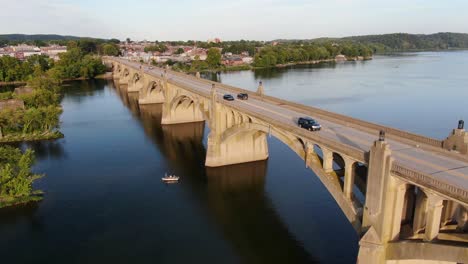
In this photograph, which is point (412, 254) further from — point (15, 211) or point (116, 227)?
point (15, 211)

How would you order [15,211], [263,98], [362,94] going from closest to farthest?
[15,211], [263,98], [362,94]

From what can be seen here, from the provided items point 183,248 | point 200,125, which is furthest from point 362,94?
point 183,248

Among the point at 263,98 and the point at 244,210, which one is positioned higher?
the point at 263,98

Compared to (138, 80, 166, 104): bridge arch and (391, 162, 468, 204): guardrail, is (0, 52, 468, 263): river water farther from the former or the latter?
(138, 80, 166, 104): bridge arch

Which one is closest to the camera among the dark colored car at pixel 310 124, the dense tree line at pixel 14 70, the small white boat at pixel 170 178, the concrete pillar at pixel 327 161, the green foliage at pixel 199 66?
the concrete pillar at pixel 327 161

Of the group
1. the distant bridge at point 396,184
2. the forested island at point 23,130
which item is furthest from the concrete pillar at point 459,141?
the forested island at point 23,130

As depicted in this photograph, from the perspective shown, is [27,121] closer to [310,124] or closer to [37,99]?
[37,99]

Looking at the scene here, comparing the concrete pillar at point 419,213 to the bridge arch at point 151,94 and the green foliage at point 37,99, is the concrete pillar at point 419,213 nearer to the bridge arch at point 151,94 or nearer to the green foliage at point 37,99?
the green foliage at point 37,99
